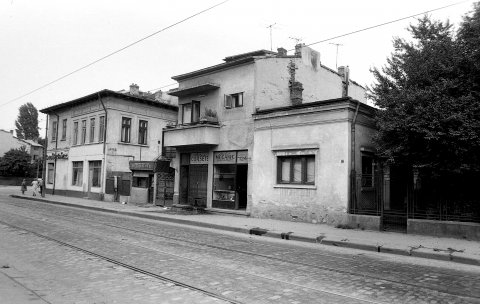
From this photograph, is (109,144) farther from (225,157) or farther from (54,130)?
(225,157)

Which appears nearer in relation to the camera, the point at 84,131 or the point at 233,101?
the point at 233,101

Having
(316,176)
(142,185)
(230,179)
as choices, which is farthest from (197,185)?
(316,176)

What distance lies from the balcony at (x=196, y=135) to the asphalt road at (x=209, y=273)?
985 cm

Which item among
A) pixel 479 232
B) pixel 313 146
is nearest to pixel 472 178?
pixel 479 232

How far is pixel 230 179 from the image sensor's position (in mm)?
21719

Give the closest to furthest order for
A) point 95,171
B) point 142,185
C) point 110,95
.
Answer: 1. point 142,185
2. point 110,95
3. point 95,171

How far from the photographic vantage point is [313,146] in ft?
57.7

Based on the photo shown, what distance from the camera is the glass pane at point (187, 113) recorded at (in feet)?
80.1

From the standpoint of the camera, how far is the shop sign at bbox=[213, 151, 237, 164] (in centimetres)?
2140

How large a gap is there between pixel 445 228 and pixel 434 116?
3.75 metres

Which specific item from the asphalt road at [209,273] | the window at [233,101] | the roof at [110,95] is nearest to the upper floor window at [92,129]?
the roof at [110,95]

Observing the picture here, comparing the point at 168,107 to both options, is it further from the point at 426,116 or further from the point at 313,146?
the point at 426,116

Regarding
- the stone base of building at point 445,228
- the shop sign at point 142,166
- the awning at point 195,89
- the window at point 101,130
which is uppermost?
the awning at point 195,89

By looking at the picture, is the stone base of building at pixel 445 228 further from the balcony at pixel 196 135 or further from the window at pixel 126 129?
the window at pixel 126 129
